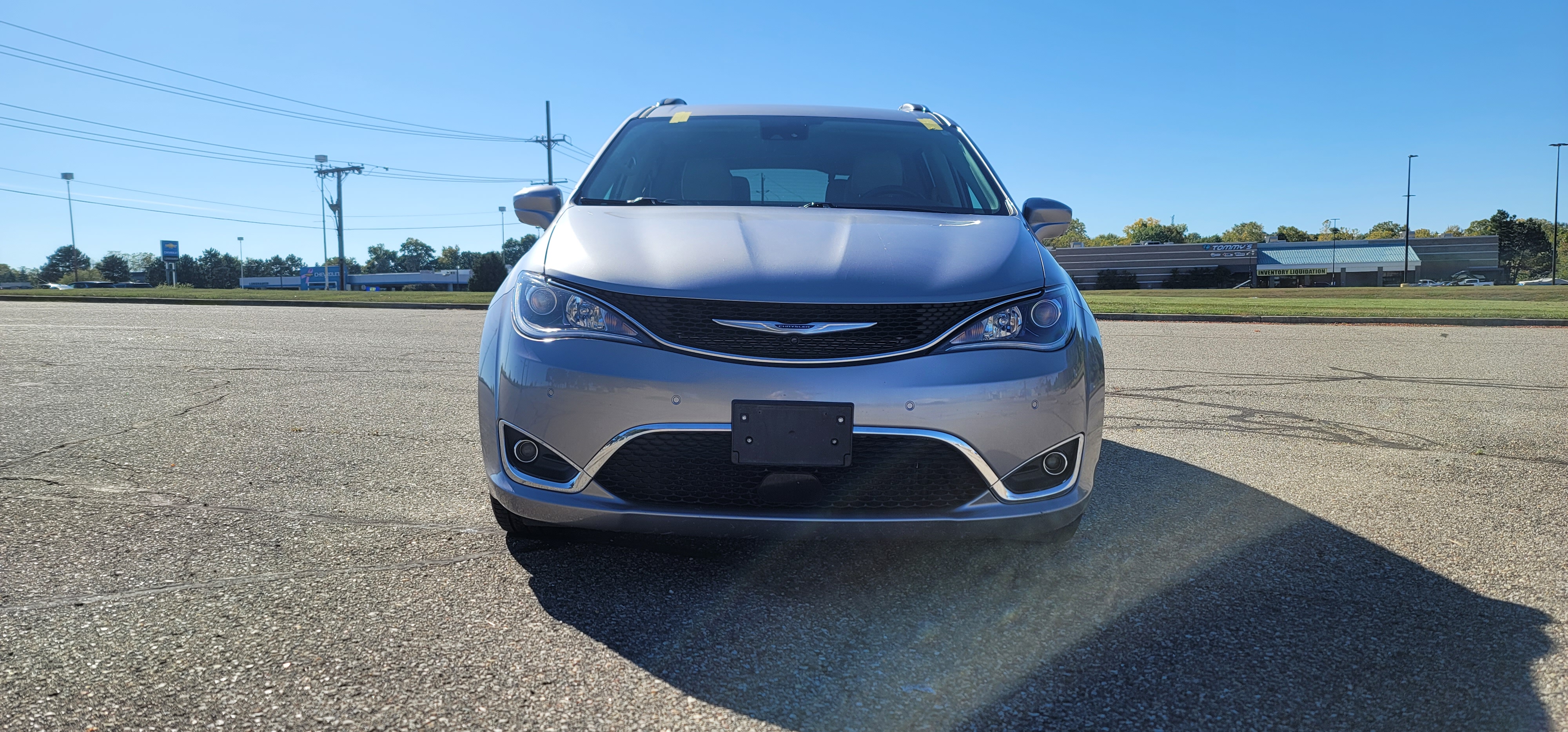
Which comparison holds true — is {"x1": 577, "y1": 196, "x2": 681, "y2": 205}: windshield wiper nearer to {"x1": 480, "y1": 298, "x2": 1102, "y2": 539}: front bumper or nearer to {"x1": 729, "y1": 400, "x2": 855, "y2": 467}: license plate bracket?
{"x1": 480, "y1": 298, "x2": 1102, "y2": 539}: front bumper

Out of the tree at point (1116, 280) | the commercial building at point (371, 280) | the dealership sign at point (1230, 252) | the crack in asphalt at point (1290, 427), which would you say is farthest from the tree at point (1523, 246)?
the crack in asphalt at point (1290, 427)

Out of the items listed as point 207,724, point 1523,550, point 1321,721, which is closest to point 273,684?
point 207,724

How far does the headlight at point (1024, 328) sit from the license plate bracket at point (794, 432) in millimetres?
355

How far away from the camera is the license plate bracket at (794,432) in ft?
8.06

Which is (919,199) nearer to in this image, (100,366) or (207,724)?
(207,724)

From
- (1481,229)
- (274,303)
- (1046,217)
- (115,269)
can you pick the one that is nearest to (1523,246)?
(1481,229)

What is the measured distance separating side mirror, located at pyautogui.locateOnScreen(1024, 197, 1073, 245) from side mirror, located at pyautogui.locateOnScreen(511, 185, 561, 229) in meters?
1.76

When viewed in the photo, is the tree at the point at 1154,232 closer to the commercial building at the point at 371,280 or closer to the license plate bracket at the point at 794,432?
the commercial building at the point at 371,280

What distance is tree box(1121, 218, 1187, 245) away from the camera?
470 feet

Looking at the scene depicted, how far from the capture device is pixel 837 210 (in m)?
3.49

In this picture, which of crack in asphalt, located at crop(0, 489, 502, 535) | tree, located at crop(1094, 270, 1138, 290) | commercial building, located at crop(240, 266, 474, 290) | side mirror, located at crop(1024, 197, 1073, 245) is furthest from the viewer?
commercial building, located at crop(240, 266, 474, 290)

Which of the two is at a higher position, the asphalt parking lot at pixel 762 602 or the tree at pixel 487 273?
the tree at pixel 487 273

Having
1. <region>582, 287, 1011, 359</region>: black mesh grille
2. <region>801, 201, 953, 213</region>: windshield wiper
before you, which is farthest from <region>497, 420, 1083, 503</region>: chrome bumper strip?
<region>801, 201, 953, 213</region>: windshield wiper

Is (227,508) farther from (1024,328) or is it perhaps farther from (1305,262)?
(1305,262)
